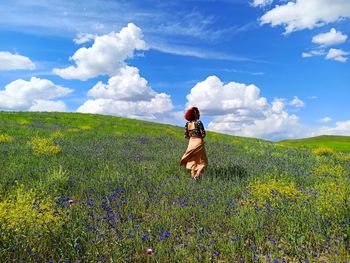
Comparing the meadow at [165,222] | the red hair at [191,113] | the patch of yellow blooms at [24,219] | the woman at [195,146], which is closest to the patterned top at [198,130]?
the woman at [195,146]

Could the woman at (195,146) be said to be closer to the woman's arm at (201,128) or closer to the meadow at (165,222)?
the woman's arm at (201,128)

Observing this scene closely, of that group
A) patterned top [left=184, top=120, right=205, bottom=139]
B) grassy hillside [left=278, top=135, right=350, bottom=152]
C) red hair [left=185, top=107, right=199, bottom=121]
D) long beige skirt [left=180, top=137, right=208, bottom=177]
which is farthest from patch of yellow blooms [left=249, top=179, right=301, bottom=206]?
grassy hillside [left=278, top=135, right=350, bottom=152]

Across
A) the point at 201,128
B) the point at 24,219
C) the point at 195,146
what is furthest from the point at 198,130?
the point at 24,219

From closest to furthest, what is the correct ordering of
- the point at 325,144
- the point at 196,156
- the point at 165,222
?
the point at 165,222 → the point at 196,156 → the point at 325,144

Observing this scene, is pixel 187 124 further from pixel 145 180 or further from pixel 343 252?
pixel 343 252

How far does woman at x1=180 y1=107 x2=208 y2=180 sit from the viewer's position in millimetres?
10084

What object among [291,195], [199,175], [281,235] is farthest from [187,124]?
[281,235]

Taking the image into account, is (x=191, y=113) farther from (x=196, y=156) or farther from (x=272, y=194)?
(x=272, y=194)

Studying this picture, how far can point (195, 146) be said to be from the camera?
402 inches

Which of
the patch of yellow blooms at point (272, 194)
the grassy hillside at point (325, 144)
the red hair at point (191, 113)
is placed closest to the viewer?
the patch of yellow blooms at point (272, 194)

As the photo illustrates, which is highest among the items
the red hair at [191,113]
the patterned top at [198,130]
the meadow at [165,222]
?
the red hair at [191,113]

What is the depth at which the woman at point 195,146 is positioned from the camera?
33.1 ft

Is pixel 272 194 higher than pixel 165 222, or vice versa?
pixel 272 194

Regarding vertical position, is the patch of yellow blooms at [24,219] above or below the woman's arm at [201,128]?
below
